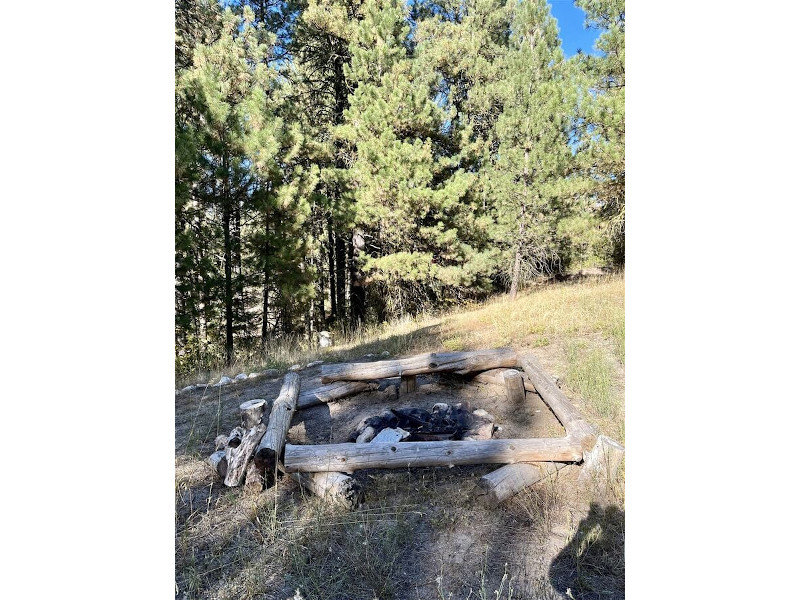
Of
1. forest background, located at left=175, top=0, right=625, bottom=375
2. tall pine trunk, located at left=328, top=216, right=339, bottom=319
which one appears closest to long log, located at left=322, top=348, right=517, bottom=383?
forest background, located at left=175, top=0, right=625, bottom=375

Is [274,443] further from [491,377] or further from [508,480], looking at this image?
[491,377]

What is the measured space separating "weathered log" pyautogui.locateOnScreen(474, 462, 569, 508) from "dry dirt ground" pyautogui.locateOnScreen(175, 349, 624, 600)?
0.10ft

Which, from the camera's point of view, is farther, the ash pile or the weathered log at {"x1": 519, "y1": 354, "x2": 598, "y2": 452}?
the ash pile

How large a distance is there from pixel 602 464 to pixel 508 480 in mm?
388

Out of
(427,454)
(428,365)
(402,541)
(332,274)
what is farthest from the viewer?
(332,274)

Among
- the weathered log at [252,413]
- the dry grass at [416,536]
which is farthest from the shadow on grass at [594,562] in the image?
the weathered log at [252,413]

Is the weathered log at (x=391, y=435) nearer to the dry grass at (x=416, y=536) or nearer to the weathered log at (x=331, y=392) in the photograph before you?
the dry grass at (x=416, y=536)

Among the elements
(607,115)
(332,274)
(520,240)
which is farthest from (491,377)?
(332,274)

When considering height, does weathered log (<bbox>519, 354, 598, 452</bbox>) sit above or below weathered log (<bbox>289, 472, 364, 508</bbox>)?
above

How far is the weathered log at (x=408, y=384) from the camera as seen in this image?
2746 millimetres

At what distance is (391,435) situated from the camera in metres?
2.00

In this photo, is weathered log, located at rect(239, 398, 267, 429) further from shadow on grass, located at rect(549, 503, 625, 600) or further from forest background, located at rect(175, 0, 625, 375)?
forest background, located at rect(175, 0, 625, 375)

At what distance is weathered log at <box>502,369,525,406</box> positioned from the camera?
94.5 inches

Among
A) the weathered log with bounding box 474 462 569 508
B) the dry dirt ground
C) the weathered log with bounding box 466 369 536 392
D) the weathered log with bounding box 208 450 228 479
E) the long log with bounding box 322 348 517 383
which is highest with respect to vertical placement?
the long log with bounding box 322 348 517 383
